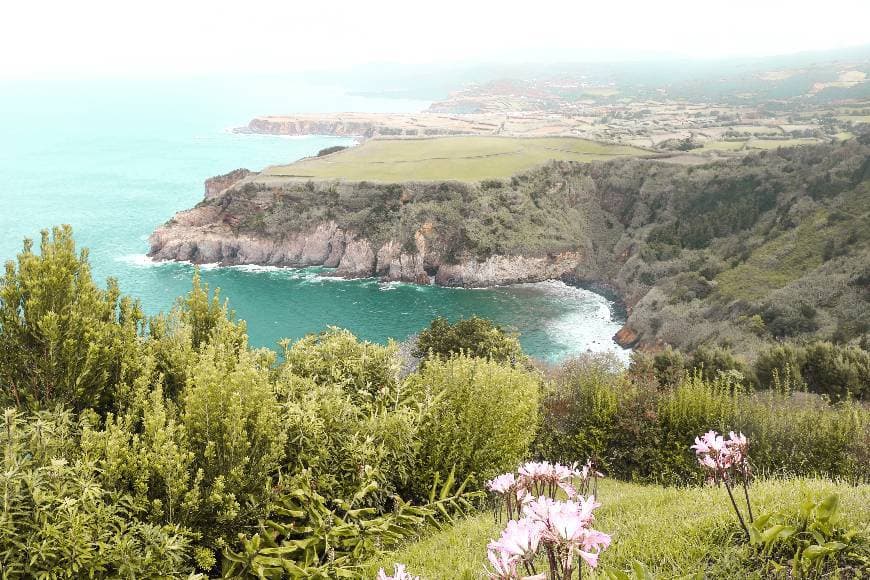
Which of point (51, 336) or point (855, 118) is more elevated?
point (855, 118)

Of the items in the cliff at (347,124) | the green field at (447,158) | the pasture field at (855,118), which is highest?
the cliff at (347,124)

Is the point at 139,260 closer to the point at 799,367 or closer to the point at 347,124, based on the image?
the point at 799,367

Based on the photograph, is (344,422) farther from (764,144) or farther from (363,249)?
(764,144)

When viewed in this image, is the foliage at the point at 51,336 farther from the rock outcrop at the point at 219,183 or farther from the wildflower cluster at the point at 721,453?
the rock outcrop at the point at 219,183

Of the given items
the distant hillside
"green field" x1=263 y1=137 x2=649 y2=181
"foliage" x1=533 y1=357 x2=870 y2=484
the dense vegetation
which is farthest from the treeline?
"green field" x1=263 y1=137 x2=649 y2=181

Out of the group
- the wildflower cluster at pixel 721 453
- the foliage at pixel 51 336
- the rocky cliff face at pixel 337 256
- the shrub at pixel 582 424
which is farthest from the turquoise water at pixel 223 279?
the wildflower cluster at pixel 721 453

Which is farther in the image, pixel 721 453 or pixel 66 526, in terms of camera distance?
pixel 66 526

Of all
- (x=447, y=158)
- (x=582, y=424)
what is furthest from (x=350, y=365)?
(x=447, y=158)
